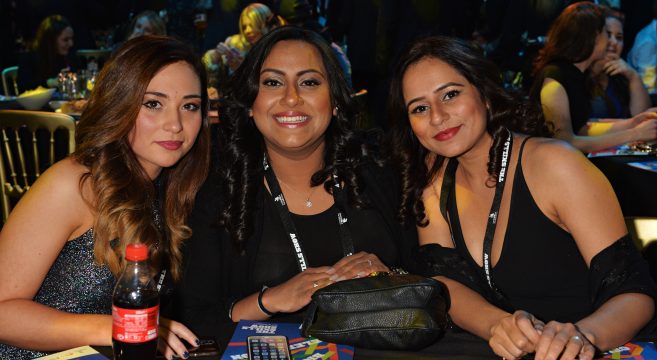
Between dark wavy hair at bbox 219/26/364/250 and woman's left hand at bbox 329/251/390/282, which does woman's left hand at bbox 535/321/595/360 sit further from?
dark wavy hair at bbox 219/26/364/250

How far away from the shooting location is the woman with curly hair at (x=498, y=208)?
198cm

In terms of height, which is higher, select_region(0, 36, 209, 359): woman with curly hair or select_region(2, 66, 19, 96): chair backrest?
select_region(0, 36, 209, 359): woman with curly hair

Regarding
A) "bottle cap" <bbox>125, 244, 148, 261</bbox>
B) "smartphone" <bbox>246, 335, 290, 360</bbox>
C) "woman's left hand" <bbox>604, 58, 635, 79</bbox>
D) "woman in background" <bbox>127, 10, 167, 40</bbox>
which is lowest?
"smartphone" <bbox>246, 335, 290, 360</bbox>

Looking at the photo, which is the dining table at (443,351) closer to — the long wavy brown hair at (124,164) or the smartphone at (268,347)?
the smartphone at (268,347)

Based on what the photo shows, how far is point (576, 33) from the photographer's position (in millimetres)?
4535

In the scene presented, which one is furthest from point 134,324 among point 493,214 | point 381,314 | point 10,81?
point 10,81

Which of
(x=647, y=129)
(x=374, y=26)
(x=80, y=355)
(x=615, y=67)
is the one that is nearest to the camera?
(x=80, y=355)

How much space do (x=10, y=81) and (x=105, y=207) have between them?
6349 mm

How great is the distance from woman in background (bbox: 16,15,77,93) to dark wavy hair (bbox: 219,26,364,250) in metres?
4.98

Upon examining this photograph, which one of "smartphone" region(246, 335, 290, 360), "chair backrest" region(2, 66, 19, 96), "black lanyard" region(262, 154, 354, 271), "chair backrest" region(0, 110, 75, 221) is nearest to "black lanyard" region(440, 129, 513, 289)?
"black lanyard" region(262, 154, 354, 271)

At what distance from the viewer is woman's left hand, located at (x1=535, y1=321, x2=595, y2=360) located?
1604mm

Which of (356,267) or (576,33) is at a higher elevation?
(576,33)

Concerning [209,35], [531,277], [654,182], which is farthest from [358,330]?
[209,35]

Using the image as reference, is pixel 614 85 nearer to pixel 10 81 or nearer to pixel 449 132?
pixel 449 132
